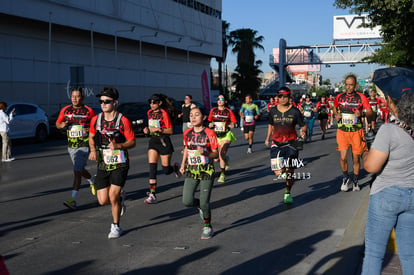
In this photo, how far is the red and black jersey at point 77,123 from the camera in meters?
8.44

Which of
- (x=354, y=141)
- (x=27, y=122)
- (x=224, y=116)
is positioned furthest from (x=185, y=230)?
(x=27, y=122)

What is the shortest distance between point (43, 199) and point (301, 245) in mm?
5002

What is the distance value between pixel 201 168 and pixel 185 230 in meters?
0.91

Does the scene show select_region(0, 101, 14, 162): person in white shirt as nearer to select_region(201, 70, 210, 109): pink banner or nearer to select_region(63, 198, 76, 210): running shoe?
select_region(63, 198, 76, 210): running shoe

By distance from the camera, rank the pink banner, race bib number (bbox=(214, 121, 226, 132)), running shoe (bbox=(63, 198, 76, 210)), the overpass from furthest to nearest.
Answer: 1. the overpass
2. the pink banner
3. race bib number (bbox=(214, 121, 226, 132))
4. running shoe (bbox=(63, 198, 76, 210))

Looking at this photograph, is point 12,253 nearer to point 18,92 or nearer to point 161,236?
point 161,236

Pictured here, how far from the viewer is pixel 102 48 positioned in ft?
120

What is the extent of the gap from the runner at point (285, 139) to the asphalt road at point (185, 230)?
502 mm

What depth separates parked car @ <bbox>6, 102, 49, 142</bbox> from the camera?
65.4ft

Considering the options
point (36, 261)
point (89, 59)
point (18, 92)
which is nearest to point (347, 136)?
point (36, 261)

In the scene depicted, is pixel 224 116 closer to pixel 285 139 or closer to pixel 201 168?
pixel 285 139

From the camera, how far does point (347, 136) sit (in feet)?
31.8

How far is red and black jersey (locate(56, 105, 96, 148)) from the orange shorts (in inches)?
177

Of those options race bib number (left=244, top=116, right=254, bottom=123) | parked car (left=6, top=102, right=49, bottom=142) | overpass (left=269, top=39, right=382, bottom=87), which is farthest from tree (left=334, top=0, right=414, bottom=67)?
overpass (left=269, top=39, right=382, bottom=87)
